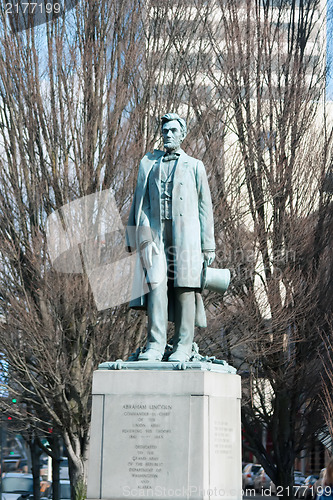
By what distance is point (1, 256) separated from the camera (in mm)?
17281

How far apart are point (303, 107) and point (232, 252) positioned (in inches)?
201

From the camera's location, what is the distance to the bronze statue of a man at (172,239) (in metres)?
9.68

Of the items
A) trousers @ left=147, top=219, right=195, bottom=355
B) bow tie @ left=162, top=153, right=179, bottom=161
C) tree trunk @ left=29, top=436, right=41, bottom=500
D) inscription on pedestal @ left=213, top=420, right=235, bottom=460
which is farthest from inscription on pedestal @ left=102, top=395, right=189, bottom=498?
tree trunk @ left=29, top=436, right=41, bottom=500

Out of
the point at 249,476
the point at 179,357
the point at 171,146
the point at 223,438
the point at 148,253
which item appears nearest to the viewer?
the point at 223,438

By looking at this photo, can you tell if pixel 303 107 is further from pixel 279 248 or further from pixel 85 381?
pixel 85 381

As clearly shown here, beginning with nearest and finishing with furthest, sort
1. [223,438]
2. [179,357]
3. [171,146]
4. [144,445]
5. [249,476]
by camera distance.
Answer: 1. [144,445]
2. [223,438]
3. [179,357]
4. [171,146]
5. [249,476]

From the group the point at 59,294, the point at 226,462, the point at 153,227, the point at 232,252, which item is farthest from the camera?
the point at 232,252

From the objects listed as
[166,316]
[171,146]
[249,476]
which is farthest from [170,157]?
[249,476]

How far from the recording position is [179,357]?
943 cm

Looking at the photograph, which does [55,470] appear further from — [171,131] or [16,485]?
[171,131]

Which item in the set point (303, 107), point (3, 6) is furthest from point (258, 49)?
point (3, 6)

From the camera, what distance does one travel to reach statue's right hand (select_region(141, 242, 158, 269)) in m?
9.69

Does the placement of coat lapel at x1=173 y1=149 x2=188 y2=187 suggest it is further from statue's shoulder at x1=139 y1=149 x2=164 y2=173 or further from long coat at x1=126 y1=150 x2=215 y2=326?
statue's shoulder at x1=139 y1=149 x2=164 y2=173

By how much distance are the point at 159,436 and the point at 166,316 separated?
4.45 ft
